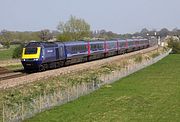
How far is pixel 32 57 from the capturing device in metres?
43.1

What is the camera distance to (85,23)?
488 ft

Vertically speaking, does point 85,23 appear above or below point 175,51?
above

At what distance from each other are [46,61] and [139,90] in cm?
1393

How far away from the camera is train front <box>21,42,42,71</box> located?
4275 cm

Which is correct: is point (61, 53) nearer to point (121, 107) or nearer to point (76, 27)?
point (121, 107)

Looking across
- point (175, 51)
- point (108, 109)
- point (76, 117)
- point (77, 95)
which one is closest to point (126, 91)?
point (77, 95)

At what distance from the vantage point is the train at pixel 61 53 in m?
43.3

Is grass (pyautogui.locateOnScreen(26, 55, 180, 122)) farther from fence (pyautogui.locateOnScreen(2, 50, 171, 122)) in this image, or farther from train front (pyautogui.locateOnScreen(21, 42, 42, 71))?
train front (pyautogui.locateOnScreen(21, 42, 42, 71))

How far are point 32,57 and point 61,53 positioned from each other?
7787 mm

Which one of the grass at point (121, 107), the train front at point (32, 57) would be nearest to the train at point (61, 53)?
the train front at point (32, 57)

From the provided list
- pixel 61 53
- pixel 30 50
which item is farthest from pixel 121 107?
pixel 61 53

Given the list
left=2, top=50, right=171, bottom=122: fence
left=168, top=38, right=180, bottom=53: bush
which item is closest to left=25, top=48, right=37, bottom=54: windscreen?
left=2, top=50, right=171, bottom=122: fence

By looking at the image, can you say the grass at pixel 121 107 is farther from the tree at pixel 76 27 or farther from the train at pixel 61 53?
the tree at pixel 76 27

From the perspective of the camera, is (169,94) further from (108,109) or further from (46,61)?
(46,61)
